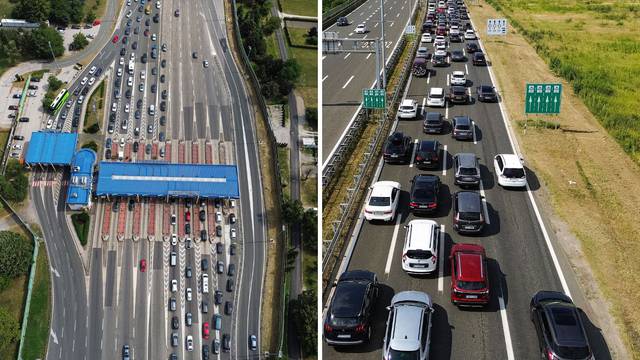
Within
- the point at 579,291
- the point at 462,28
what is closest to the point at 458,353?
the point at 579,291

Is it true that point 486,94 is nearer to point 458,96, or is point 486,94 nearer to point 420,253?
point 458,96

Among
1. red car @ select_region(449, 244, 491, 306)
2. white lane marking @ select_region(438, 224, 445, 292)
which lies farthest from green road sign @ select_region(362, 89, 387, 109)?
red car @ select_region(449, 244, 491, 306)

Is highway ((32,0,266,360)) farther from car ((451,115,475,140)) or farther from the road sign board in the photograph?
the road sign board

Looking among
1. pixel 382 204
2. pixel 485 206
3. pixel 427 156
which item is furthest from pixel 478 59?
pixel 382 204

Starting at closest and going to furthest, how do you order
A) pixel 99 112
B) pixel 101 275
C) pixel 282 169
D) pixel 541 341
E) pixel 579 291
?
pixel 541 341 < pixel 579 291 < pixel 101 275 < pixel 282 169 < pixel 99 112

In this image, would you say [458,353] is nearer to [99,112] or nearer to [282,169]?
[282,169]
